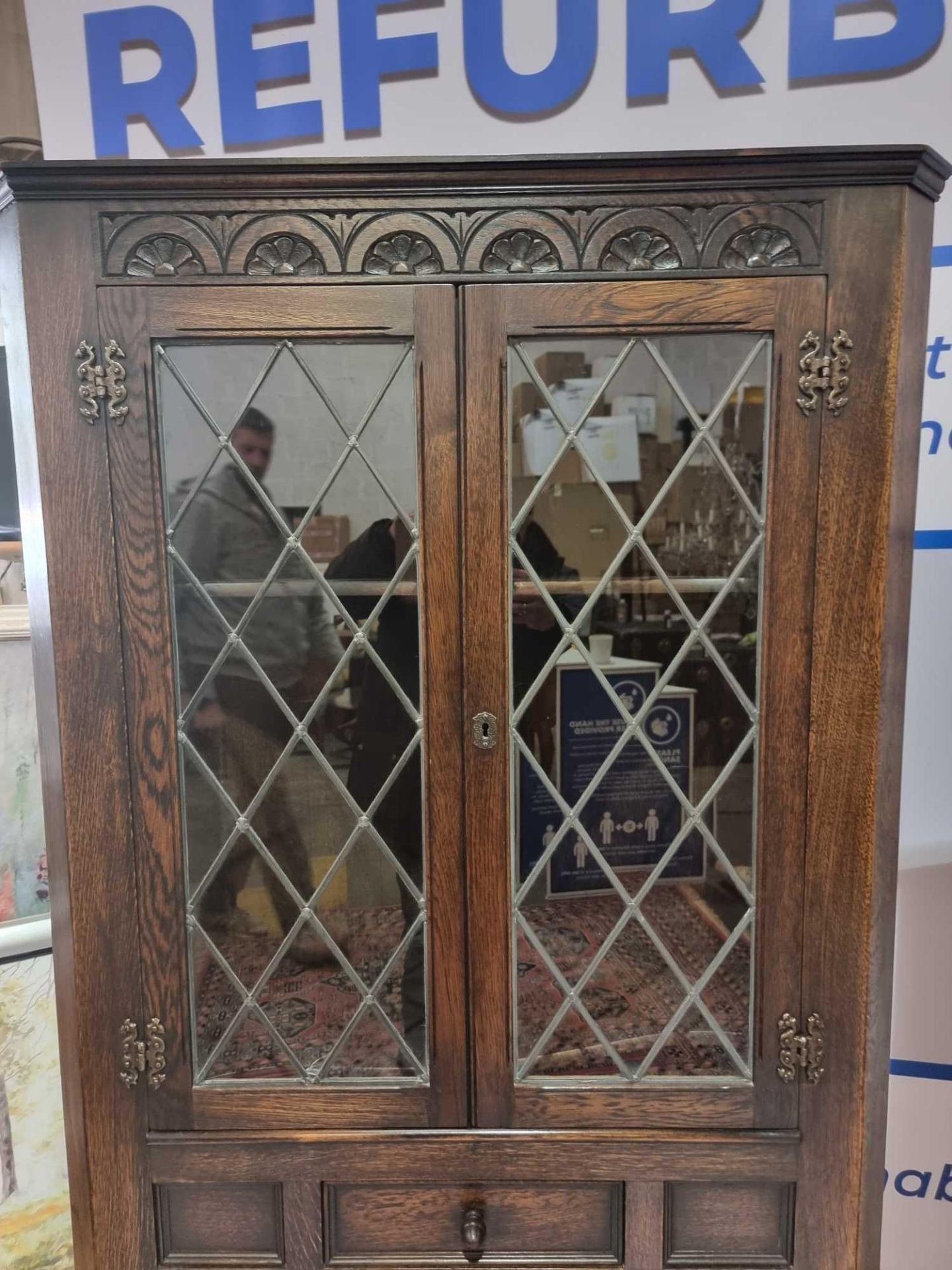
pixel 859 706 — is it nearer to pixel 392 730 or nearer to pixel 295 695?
pixel 392 730

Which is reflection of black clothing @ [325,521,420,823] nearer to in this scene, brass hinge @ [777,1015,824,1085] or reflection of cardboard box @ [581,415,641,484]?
reflection of cardboard box @ [581,415,641,484]

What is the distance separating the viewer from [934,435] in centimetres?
143

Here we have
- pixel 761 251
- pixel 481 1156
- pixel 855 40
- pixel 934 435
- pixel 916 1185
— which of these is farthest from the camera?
pixel 916 1185

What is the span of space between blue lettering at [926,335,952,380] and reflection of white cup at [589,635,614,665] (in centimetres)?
88

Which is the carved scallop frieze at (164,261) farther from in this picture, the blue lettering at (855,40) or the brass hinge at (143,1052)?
the blue lettering at (855,40)

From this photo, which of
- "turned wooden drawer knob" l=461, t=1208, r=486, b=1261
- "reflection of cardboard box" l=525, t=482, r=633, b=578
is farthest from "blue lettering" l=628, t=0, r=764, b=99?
"turned wooden drawer knob" l=461, t=1208, r=486, b=1261

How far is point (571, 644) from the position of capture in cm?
101

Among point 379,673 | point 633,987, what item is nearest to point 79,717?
A: point 379,673

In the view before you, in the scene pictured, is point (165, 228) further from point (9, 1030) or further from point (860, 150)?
point (9, 1030)

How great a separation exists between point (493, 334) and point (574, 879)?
0.69 m

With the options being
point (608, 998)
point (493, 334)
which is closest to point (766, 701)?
point (608, 998)

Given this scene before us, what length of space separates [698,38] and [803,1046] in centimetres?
157

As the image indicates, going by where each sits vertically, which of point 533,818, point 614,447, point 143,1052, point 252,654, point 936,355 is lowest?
point 143,1052

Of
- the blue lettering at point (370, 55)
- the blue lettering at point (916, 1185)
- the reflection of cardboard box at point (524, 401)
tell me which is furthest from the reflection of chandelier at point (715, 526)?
the blue lettering at point (916, 1185)
